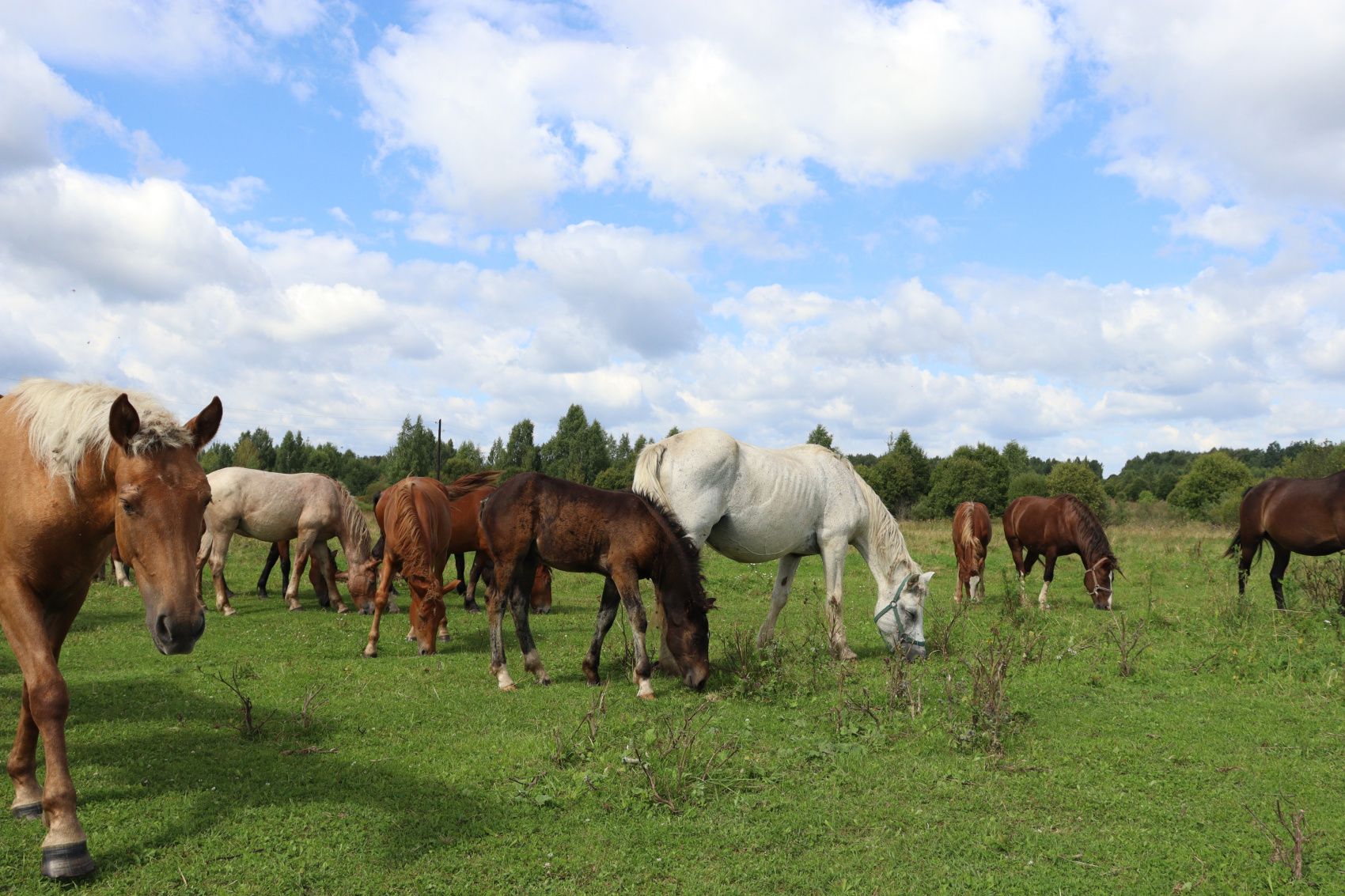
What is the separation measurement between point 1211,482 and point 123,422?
74038 mm

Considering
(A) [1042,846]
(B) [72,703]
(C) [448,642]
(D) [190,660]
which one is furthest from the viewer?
(C) [448,642]

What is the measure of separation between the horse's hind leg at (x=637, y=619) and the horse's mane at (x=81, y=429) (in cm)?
428

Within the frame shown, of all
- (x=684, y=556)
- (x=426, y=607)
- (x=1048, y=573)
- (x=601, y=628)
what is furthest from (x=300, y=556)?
(x=1048, y=573)

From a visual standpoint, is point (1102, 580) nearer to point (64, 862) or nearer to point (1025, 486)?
point (64, 862)

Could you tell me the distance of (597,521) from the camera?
7.35 metres

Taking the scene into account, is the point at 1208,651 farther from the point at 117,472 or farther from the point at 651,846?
the point at 117,472

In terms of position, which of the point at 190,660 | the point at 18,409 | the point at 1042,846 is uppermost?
the point at 18,409

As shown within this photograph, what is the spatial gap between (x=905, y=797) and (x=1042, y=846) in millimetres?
853

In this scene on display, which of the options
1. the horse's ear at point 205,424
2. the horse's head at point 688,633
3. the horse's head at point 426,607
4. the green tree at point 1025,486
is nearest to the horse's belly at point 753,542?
the horse's head at point 688,633

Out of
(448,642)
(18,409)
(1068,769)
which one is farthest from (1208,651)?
(18,409)

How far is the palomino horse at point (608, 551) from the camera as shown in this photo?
7.29m

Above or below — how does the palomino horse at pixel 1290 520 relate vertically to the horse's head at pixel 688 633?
above

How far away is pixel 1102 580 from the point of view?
43.6 feet

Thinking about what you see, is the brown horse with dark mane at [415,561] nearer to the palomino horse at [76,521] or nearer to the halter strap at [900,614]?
the palomino horse at [76,521]
